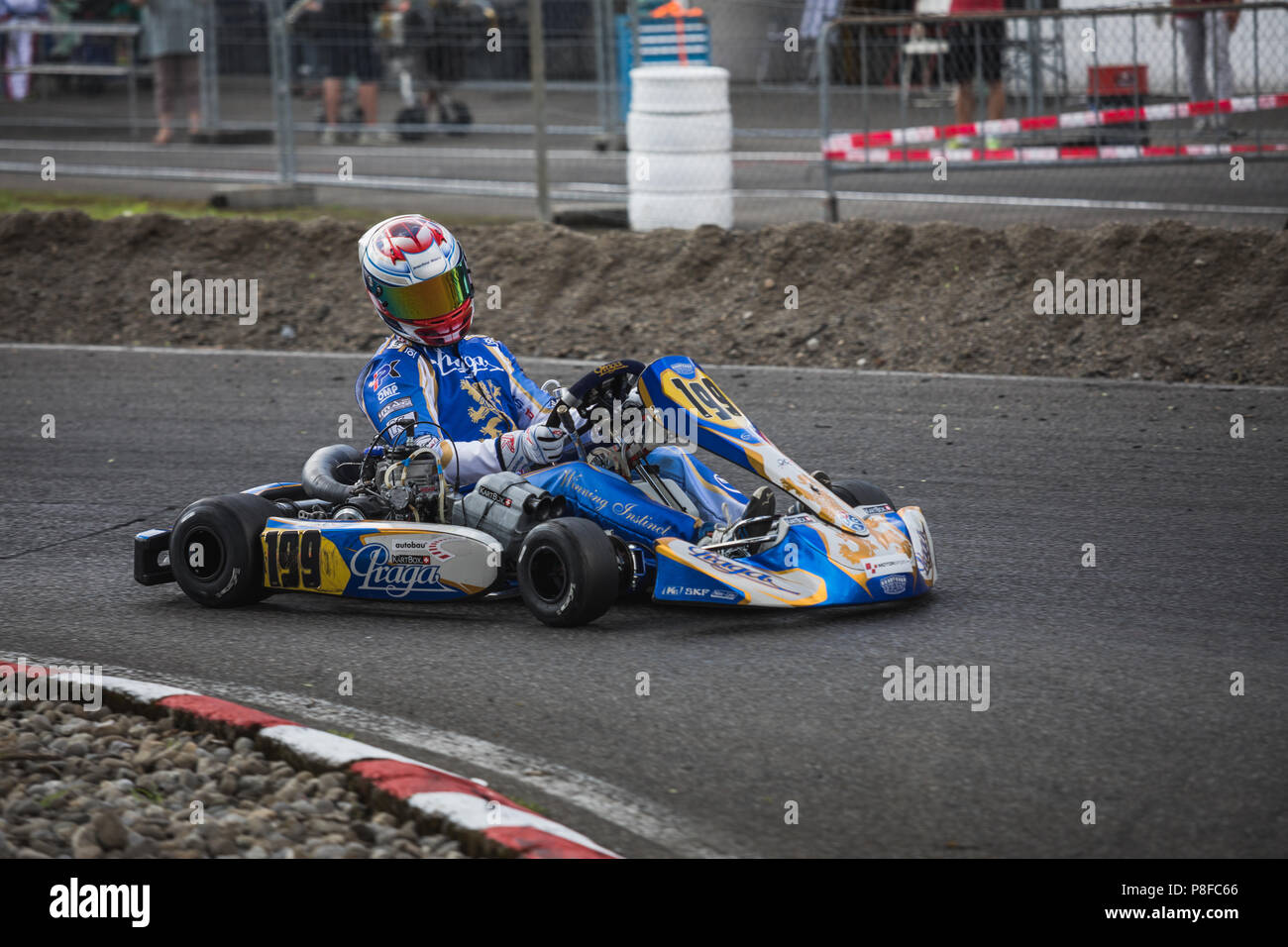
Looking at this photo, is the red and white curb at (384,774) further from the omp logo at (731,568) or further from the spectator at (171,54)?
the spectator at (171,54)

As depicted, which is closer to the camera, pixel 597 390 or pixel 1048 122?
pixel 597 390

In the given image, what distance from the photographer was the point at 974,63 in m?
10.6

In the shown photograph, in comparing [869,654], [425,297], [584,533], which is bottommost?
[869,654]

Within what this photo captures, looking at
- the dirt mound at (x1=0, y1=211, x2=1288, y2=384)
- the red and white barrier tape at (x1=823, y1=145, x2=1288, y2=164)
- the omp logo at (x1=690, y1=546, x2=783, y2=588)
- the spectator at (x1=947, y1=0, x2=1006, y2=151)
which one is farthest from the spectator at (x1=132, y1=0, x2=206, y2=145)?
the omp logo at (x1=690, y1=546, x2=783, y2=588)

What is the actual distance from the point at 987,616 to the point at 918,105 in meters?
6.70

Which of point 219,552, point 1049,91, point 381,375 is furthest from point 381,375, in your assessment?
point 1049,91

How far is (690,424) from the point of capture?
4.84 metres

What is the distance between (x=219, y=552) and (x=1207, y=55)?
27.6ft

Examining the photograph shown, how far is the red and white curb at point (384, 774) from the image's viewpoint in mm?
3256

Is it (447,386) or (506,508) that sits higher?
(447,386)

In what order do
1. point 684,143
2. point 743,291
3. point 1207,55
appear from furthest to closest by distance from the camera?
point 1207,55 < point 684,143 < point 743,291

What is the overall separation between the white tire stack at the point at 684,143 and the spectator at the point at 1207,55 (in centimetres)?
299
